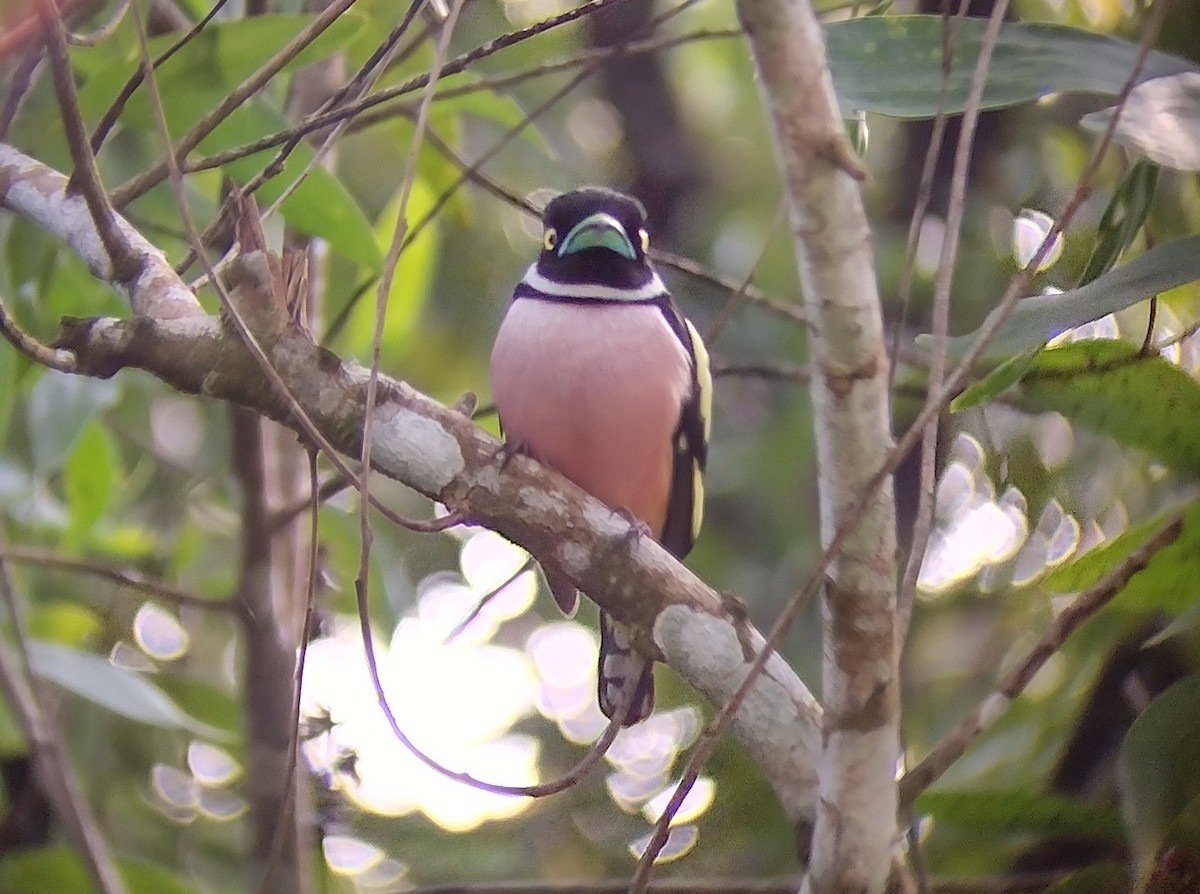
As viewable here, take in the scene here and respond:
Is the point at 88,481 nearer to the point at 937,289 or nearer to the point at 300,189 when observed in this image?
the point at 300,189

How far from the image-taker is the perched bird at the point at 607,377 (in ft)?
5.35

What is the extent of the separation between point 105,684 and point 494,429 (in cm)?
73

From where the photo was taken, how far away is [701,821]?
1838mm

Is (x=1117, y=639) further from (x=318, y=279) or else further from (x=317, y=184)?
(x=318, y=279)

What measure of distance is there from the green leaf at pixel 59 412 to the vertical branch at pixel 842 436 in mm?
1213

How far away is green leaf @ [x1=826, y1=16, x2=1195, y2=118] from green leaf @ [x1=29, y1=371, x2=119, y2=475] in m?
1.13

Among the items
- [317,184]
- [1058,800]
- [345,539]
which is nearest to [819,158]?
[1058,800]

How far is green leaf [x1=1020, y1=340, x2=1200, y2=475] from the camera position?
1.32m

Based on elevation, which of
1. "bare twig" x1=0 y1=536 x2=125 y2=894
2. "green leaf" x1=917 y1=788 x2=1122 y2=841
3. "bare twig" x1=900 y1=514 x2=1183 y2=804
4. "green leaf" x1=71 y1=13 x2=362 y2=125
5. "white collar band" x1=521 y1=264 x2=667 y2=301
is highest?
"green leaf" x1=71 y1=13 x2=362 y2=125

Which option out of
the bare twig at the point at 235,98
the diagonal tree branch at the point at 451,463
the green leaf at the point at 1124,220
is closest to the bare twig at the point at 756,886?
the diagonal tree branch at the point at 451,463

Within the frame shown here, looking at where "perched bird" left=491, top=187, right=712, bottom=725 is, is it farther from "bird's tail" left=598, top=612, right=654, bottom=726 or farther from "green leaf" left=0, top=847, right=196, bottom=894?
"green leaf" left=0, top=847, right=196, bottom=894

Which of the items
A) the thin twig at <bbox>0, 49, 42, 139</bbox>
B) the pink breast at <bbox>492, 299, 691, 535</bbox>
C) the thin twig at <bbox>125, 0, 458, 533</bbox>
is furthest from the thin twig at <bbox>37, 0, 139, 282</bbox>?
the pink breast at <bbox>492, 299, 691, 535</bbox>

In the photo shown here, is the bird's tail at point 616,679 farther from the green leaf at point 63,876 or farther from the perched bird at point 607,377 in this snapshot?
the green leaf at point 63,876

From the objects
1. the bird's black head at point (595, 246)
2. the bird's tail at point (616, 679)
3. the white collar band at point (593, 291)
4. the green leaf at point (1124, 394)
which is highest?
the bird's black head at point (595, 246)
